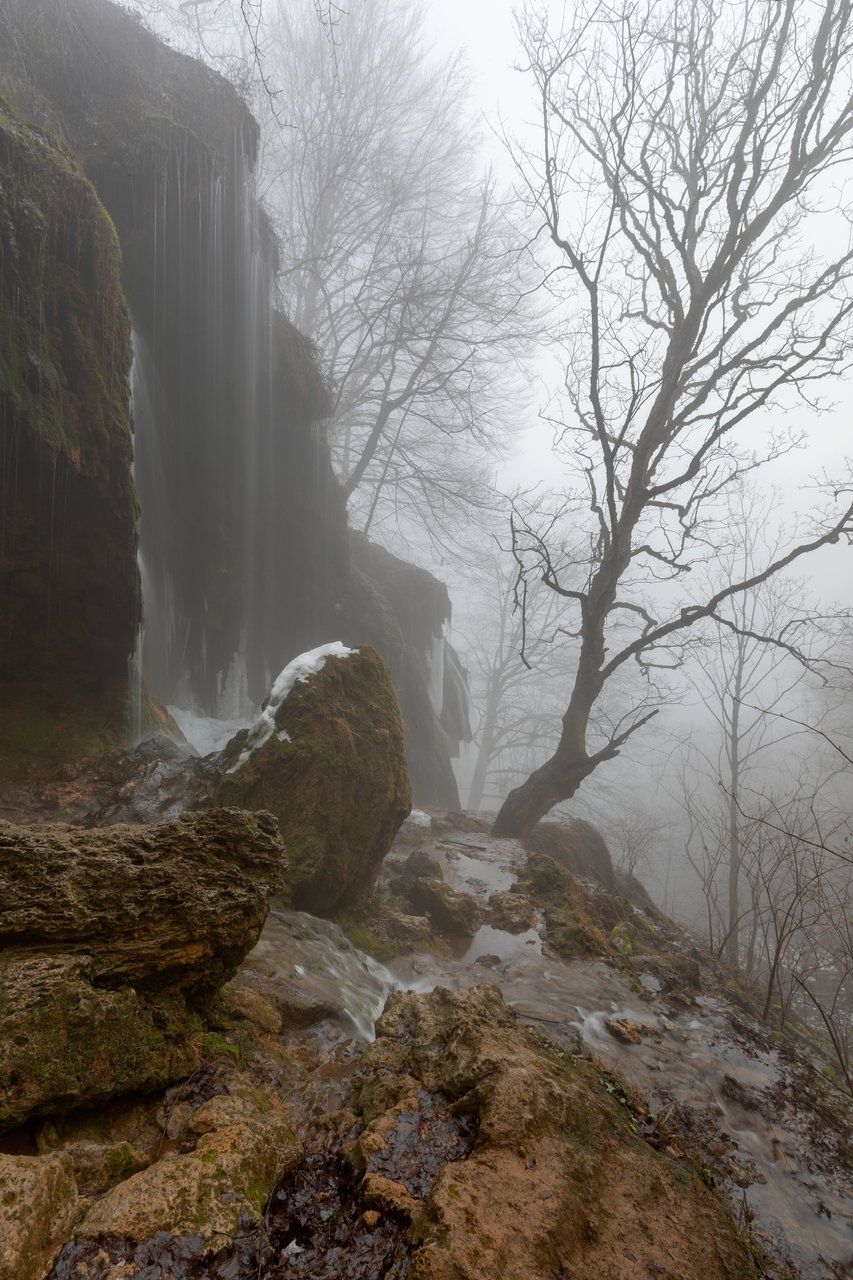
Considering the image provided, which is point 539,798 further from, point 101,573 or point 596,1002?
point 101,573

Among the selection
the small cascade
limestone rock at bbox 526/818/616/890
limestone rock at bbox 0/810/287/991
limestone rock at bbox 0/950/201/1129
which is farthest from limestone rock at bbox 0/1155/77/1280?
the small cascade

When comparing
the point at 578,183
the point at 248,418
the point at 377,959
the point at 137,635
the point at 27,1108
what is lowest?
the point at 377,959

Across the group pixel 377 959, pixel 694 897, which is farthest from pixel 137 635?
pixel 694 897

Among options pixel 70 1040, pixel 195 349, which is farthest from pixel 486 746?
pixel 70 1040

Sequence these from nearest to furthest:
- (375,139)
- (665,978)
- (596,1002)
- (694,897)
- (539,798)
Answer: (596,1002) → (665,978) → (539,798) → (375,139) → (694,897)

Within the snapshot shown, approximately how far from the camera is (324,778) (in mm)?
4758

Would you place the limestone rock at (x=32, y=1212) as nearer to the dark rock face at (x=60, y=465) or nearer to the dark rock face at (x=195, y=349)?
the dark rock face at (x=60, y=465)

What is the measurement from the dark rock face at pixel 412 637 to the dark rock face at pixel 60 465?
25.1ft

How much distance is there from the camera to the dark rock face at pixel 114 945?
1.74 metres

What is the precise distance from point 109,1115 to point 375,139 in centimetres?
2310

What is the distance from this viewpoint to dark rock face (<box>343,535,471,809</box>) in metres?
14.4

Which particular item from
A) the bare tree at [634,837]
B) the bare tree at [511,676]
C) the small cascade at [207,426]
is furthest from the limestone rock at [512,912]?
the bare tree at [511,676]

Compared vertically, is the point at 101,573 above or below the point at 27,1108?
above

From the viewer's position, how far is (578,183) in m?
7.23
